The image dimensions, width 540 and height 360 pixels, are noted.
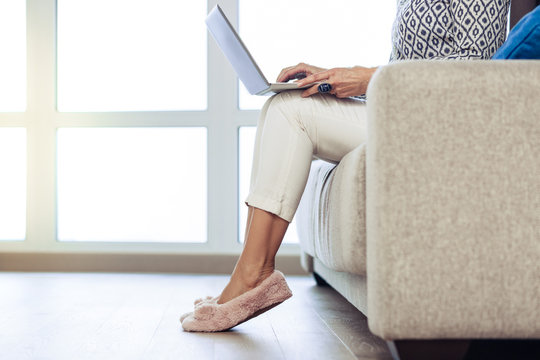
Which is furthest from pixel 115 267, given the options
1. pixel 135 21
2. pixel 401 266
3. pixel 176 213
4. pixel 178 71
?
pixel 401 266

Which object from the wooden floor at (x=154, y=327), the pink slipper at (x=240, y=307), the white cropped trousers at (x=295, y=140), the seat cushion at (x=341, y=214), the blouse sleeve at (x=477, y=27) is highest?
the blouse sleeve at (x=477, y=27)

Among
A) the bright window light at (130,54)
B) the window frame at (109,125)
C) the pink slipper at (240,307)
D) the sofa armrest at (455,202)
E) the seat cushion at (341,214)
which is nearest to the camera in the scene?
the sofa armrest at (455,202)

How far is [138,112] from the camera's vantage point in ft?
9.21

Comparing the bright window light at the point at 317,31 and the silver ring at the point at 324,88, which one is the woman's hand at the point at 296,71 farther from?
Answer: the bright window light at the point at 317,31

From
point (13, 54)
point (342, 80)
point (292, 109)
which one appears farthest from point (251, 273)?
point (13, 54)

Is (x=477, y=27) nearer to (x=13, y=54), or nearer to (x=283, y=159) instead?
(x=283, y=159)

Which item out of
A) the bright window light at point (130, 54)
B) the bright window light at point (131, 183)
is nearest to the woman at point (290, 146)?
the bright window light at point (131, 183)

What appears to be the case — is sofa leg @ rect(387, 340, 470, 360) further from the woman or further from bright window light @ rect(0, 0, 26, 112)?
bright window light @ rect(0, 0, 26, 112)

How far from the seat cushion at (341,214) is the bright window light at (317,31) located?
1.29 meters

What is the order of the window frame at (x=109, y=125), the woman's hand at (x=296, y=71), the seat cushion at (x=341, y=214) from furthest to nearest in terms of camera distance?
the window frame at (x=109, y=125) < the woman's hand at (x=296, y=71) < the seat cushion at (x=341, y=214)

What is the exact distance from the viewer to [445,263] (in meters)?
0.96

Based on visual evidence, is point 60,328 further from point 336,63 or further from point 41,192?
point 336,63

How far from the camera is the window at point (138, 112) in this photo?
2.78m

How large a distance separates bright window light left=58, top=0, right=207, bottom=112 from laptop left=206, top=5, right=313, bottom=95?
1.35 meters
